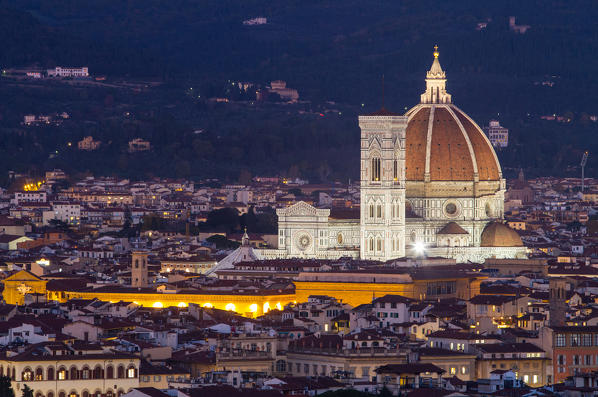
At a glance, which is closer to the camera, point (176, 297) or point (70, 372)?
point (70, 372)

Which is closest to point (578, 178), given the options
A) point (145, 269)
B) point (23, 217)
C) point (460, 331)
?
point (23, 217)

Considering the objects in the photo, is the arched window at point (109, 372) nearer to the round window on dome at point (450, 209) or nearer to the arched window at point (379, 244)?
the arched window at point (379, 244)

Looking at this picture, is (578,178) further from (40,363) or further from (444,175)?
(40,363)

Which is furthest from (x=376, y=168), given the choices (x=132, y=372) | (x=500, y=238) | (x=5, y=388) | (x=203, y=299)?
(x=5, y=388)

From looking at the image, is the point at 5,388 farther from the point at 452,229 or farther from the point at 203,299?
the point at 452,229

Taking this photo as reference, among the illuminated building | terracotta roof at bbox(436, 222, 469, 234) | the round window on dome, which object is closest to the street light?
terracotta roof at bbox(436, 222, 469, 234)

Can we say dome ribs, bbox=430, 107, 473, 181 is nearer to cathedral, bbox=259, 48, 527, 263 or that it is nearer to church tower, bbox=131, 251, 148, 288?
cathedral, bbox=259, 48, 527, 263
